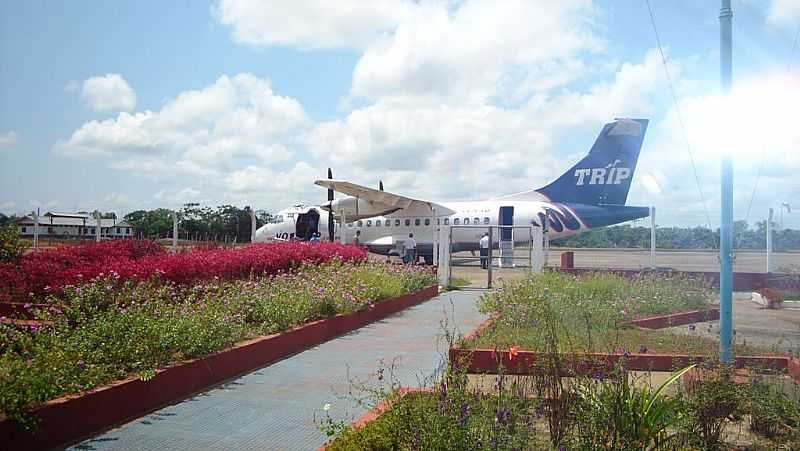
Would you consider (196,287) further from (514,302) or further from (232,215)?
(232,215)

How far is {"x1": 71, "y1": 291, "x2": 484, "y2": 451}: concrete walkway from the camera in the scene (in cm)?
483

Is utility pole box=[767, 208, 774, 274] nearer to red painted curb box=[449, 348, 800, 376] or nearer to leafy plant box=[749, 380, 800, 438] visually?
red painted curb box=[449, 348, 800, 376]

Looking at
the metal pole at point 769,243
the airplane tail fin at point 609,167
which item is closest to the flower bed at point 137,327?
the metal pole at point 769,243

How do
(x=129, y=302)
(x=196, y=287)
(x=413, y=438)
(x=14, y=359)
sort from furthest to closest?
(x=196, y=287), (x=129, y=302), (x=14, y=359), (x=413, y=438)

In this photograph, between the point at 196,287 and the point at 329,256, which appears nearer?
the point at 196,287

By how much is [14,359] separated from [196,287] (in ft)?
12.5

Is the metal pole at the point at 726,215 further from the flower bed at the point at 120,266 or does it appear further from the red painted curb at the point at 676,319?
the flower bed at the point at 120,266

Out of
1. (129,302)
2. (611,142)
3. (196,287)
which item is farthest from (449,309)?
(611,142)

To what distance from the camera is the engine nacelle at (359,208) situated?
31.9 m

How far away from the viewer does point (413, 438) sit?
3674 mm

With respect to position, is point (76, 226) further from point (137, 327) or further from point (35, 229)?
point (137, 327)

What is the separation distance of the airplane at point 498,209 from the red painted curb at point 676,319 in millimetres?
15362

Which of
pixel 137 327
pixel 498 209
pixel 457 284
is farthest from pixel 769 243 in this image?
A: pixel 137 327

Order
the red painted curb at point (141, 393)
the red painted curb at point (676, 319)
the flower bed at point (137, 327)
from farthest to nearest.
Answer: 1. the red painted curb at point (676, 319)
2. the flower bed at point (137, 327)
3. the red painted curb at point (141, 393)
